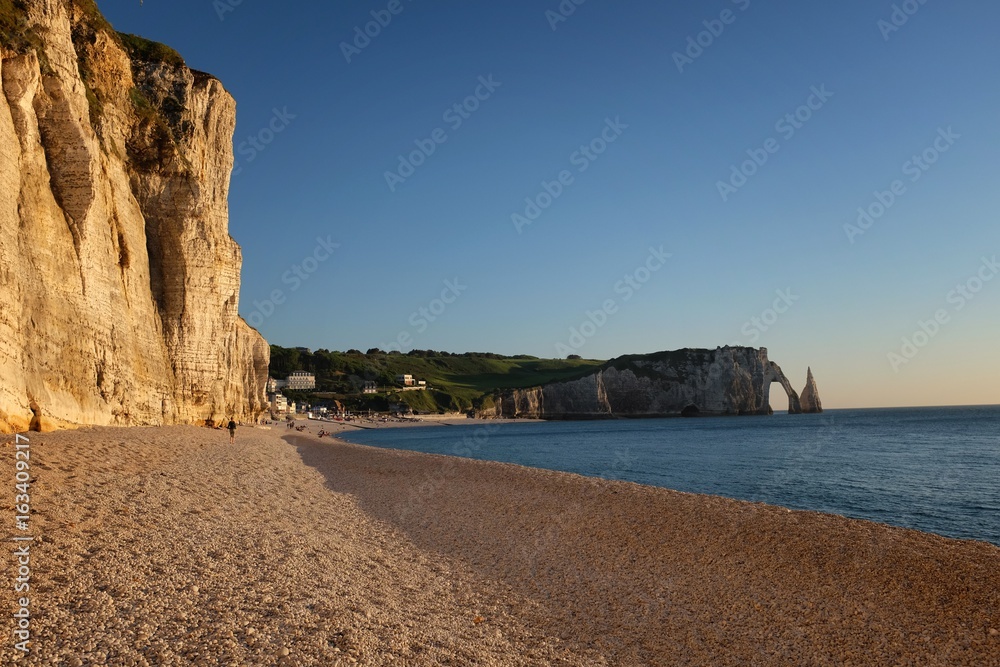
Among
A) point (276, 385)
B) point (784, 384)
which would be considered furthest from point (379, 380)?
point (784, 384)

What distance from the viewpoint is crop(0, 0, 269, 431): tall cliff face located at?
59.4 ft

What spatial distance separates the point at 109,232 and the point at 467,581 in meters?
24.2

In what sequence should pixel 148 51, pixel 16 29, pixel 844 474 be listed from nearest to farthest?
pixel 16 29 < pixel 844 474 < pixel 148 51

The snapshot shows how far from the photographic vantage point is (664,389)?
13025 cm

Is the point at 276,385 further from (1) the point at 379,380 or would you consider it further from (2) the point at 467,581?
(2) the point at 467,581

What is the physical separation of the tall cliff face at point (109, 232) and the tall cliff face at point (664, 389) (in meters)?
103

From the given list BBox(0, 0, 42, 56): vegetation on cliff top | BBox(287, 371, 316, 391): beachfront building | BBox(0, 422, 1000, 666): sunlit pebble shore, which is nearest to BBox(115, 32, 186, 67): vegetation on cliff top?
BBox(0, 0, 42, 56): vegetation on cliff top

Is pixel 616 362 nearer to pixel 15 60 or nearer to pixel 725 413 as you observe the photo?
pixel 725 413

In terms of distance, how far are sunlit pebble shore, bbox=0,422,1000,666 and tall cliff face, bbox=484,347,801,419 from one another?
119443 millimetres

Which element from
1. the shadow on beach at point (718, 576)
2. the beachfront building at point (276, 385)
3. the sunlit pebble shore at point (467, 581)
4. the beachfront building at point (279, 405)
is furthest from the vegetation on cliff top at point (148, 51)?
the beachfront building at point (276, 385)

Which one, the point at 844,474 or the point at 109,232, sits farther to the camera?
the point at 844,474

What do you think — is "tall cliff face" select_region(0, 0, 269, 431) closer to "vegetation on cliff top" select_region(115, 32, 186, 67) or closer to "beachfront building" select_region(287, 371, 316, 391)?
"vegetation on cliff top" select_region(115, 32, 186, 67)

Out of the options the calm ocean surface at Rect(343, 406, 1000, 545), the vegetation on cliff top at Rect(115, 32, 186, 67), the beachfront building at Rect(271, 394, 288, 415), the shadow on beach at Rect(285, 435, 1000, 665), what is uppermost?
the vegetation on cliff top at Rect(115, 32, 186, 67)

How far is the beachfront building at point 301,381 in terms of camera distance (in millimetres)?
135000
